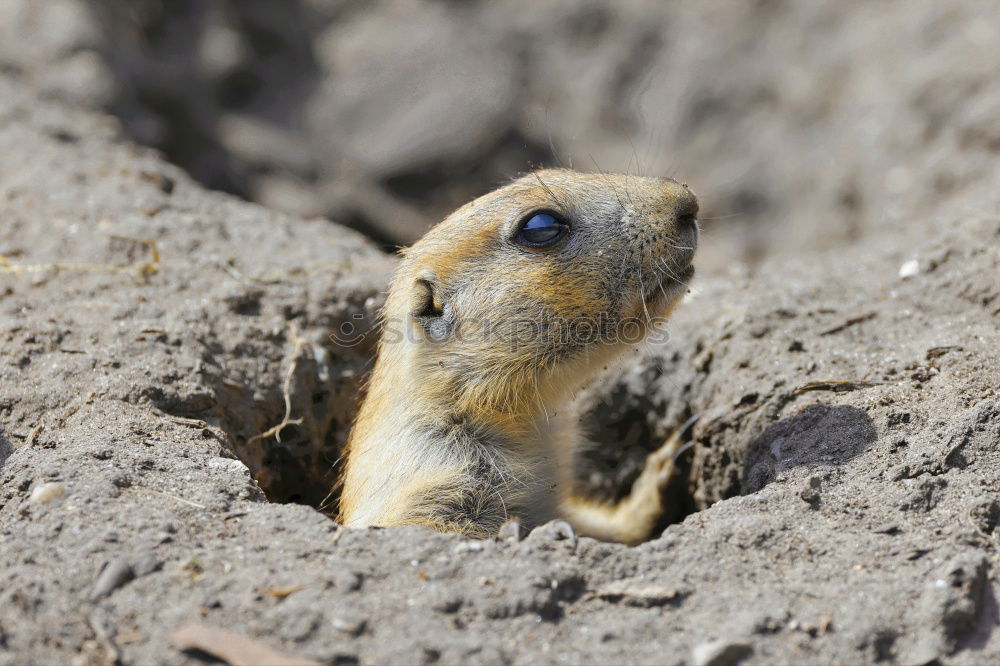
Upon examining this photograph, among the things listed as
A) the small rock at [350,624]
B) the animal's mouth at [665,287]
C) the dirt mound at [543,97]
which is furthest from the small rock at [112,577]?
the dirt mound at [543,97]

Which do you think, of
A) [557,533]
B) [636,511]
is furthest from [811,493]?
[636,511]

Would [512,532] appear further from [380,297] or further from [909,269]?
[909,269]

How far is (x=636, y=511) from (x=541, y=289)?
1650 millimetres

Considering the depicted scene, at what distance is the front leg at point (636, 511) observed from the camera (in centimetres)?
511

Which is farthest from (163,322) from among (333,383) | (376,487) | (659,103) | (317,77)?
(659,103)

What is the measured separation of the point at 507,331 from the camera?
14.0 feet

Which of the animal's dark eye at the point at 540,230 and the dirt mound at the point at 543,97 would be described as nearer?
the animal's dark eye at the point at 540,230

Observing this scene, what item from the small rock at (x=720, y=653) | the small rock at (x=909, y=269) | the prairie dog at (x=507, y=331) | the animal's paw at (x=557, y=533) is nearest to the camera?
the small rock at (x=720, y=653)

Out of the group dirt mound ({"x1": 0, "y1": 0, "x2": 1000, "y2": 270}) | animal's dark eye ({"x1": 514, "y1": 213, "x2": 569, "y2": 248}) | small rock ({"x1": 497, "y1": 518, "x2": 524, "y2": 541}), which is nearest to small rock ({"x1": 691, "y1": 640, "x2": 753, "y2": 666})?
small rock ({"x1": 497, "y1": 518, "x2": 524, "y2": 541})

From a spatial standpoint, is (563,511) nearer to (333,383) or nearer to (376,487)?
(376,487)

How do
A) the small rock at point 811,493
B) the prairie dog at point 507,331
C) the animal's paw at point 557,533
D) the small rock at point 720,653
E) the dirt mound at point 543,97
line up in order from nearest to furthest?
the small rock at point 720,653 → the animal's paw at point 557,533 → the small rock at point 811,493 → the prairie dog at point 507,331 → the dirt mound at point 543,97

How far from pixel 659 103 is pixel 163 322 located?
6.81 m

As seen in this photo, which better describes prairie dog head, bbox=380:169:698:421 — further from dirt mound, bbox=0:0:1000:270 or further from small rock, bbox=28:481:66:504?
dirt mound, bbox=0:0:1000:270

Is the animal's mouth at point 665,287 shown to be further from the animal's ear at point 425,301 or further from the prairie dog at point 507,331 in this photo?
the animal's ear at point 425,301
